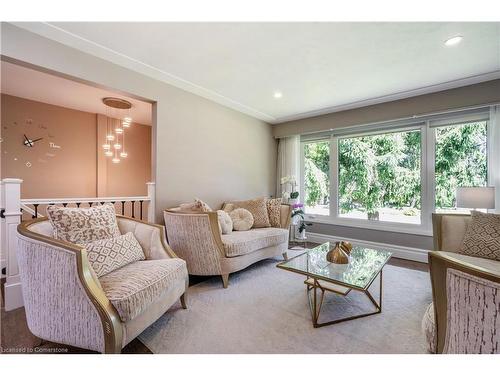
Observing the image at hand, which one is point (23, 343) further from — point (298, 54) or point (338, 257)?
point (298, 54)

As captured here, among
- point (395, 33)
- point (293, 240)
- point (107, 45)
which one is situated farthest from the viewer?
point (293, 240)

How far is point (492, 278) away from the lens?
77 centimetres

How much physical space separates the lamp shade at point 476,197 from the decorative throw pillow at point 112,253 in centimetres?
335

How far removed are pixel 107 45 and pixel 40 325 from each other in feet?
7.41

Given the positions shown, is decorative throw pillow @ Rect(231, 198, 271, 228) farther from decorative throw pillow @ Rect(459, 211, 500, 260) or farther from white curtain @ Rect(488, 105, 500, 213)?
white curtain @ Rect(488, 105, 500, 213)

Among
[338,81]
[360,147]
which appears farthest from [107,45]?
[360,147]

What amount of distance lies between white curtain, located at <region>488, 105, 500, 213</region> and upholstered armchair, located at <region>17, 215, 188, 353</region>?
12.5 ft

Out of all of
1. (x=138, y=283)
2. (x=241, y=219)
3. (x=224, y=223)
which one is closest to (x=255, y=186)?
(x=241, y=219)

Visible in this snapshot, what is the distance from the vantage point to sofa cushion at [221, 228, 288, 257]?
2.37 metres

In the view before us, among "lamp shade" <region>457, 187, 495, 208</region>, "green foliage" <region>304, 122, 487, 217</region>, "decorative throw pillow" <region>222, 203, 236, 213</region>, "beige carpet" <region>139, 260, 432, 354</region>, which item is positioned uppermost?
"green foliage" <region>304, 122, 487, 217</region>

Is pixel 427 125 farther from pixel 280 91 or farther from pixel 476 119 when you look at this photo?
pixel 280 91

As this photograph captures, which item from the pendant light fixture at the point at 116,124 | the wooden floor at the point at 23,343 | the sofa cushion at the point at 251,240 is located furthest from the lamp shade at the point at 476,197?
the pendant light fixture at the point at 116,124

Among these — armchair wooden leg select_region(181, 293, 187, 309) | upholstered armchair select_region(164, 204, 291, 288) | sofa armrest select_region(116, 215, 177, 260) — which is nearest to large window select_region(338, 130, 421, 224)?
upholstered armchair select_region(164, 204, 291, 288)

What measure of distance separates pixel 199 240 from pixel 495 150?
3.64 m
